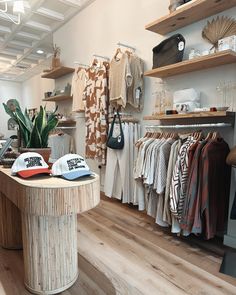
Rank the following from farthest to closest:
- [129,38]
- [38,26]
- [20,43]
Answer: [20,43]
[38,26]
[129,38]

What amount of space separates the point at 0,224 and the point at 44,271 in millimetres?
787

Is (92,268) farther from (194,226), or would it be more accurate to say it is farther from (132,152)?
(132,152)

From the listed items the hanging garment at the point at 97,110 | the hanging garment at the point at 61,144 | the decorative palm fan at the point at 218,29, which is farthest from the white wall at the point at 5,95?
the decorative palm fan at the point at 218,29

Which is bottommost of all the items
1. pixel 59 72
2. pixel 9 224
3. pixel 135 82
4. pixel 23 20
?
pixel 9 224

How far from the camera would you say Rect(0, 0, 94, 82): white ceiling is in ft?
12.2

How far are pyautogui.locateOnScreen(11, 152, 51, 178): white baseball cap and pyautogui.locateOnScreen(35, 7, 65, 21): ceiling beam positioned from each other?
345 cm

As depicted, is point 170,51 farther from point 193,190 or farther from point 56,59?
point 56,59

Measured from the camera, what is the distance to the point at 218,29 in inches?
78.0

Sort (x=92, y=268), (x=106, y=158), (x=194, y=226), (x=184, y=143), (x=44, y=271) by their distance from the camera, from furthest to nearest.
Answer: (x=106, y=158) < (x=184, y=143) < (x=194, y=226) < (x=92, y=268) < (x=44, y=271)

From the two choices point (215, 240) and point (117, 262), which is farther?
point (215, 240)

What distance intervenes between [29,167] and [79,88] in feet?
8.48

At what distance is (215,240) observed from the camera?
2086 millimetres

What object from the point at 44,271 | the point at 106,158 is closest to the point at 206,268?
the point at 44,271

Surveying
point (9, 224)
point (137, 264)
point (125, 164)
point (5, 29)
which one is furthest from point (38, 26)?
point (137, 264)
